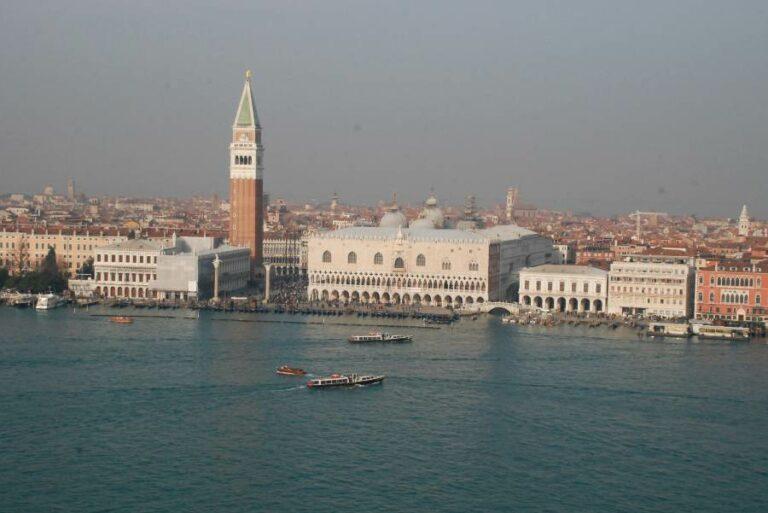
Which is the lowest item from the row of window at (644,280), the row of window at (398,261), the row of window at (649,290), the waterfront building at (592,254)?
the row of window at (649,290)

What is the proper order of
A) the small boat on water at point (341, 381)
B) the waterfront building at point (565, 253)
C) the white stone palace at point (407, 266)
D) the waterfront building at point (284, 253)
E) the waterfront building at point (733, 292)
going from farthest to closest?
1. the waterfront building at point (565, 253)
2. the waterfront building at point (284, 253)
3. the white stone palace at point (407, 266)
4. the waterfront building at point (733, 292)
5. the small boat on water at point (341, 381)

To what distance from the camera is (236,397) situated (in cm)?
1343

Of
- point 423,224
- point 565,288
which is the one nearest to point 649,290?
point 565,288

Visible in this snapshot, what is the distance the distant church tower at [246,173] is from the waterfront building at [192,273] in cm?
146

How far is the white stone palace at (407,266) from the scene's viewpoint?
76.0 feet

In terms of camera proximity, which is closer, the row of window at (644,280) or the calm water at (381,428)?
the calm water at (381,428)

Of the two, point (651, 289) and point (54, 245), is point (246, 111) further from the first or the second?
point (651, 289)

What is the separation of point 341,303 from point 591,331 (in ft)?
17.0

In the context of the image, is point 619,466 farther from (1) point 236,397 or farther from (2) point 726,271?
(2) point 726,271

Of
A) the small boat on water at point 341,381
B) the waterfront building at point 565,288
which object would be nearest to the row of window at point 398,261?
the waterfront building at point 565,288

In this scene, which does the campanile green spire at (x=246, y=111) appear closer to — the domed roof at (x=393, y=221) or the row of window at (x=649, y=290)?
the domed roof at (x=393, y=221)

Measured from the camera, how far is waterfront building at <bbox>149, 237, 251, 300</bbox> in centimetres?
2348

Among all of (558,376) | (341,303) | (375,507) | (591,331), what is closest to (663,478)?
(375,507)

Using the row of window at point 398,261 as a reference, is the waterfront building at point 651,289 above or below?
below
